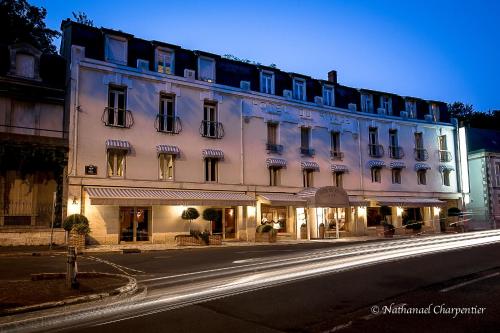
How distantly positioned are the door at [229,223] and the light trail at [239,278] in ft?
39.5

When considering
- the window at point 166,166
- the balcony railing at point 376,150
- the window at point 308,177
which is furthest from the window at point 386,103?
the window at point 166,166

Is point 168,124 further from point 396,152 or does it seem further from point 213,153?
point 396,152

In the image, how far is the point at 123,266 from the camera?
521 inches

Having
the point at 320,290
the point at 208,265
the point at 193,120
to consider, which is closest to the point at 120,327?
the point at 320,290

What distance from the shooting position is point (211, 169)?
2558cm

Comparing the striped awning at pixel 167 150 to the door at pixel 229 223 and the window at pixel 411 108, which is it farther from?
the window at pixel 411 108

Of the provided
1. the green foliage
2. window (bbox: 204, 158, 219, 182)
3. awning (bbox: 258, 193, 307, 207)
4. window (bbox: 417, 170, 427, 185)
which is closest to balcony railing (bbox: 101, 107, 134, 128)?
window (bbox: 204, 158, 219, 182)

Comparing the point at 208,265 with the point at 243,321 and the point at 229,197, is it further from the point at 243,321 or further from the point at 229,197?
the point at 229,197

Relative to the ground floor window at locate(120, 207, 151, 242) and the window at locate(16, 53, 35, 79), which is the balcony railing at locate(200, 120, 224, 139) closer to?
the ground floor window at locate(120, 207, 151, 242)

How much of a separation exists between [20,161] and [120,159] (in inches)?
194

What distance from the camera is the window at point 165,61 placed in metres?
24.9

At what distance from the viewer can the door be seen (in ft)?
84.2

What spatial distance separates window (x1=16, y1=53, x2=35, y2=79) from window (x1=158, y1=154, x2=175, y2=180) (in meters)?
8.07

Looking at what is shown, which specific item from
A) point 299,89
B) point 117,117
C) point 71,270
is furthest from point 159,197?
point 299,89
